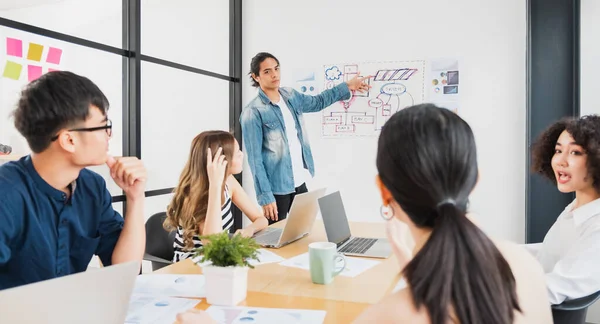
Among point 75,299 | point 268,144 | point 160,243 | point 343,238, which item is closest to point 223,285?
point 75,299

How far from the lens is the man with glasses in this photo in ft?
4.21

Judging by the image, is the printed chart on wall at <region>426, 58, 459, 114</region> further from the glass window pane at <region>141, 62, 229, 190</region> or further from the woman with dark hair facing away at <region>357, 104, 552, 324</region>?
the woman with dark hair facing away at <region>357, 104, 552, 324</region>

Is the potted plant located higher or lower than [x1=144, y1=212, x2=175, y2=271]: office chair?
higher

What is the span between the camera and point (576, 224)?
5.32ft

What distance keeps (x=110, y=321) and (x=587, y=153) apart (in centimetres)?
167

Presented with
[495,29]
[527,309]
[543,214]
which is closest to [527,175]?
[543,214]

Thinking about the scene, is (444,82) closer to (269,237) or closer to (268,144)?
(268,144)

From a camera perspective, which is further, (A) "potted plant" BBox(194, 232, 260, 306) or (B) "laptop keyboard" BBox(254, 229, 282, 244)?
(B) "laptop keyboard" BBox(254, 229, 282, 244)

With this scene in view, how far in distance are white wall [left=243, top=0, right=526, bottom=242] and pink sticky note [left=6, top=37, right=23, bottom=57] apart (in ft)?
7.12

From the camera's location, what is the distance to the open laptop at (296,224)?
197 cm

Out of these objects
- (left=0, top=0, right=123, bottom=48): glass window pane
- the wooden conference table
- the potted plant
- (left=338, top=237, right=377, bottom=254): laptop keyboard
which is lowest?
the wooden conference table

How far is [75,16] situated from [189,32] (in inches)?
45.1

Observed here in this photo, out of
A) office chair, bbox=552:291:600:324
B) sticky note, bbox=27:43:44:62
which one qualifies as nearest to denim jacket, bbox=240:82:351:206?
sticky note, bbox=27:43:44:62

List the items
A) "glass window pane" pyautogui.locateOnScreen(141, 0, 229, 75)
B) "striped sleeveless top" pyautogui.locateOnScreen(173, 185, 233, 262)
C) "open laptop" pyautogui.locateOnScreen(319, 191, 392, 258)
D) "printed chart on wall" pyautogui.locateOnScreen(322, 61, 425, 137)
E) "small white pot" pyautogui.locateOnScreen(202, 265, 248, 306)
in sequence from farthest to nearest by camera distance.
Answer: "printed chart on wall" pyautogui.locateOnScreen(322, 61, 425, 137)
"glass window pane" pyautogui.locateOnScreen(141, 0, 229, 75)
"striped sleeveless top" pyautogui.locateOnScreen(173, 185, 233, 262)
"open laptop" pyautogui.locateOnScreen(319, 191, 392, 258)
"small white pot" pyautogui.locateOnScreen(202, 265, 248, 306)
